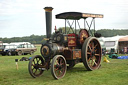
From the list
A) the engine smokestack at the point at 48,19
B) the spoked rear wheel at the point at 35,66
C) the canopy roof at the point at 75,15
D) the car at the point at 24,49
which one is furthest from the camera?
the car at the point at 24,49

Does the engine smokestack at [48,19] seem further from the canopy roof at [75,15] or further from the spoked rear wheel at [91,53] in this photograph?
the spoked rear wheel at [91,53]

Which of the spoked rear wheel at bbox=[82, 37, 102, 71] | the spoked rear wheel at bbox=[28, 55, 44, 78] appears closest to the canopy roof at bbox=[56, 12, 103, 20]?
the spoked rear wheel at bbox=[82, 37, 102, 71]

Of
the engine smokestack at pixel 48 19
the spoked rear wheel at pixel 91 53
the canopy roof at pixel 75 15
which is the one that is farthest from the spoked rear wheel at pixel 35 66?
the canopy roof at pixel 75 15

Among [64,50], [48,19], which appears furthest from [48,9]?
[64,50]

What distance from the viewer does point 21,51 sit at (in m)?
23.5

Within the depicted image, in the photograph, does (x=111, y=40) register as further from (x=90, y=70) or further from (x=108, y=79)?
(x=108, y=79)

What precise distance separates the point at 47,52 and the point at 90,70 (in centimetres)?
224

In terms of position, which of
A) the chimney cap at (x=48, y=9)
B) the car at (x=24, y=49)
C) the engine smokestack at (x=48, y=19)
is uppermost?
the chimney cap at (x=48, y=9)

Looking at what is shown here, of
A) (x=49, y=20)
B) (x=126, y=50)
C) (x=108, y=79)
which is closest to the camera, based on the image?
(x=108, y=79)

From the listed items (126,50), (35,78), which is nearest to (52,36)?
(35,78)

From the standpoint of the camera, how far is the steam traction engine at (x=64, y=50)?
7.43 m

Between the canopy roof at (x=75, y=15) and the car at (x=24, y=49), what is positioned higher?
the canopy roof at (x=75, y=15)

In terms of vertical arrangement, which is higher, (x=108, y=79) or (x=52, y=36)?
(x=52, y=36)

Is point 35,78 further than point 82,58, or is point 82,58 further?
point 82,58
